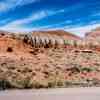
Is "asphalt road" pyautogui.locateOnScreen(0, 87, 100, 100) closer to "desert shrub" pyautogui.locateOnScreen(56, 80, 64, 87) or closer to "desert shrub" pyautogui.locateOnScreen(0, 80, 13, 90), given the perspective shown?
"desert shrub" pyautogui.locateOnScreen(0, 80, 13, 90)

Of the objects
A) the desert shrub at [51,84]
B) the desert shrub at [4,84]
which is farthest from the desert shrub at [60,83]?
the desert shrub at [4,84]

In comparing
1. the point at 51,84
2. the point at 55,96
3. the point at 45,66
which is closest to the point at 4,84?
the point at 51,84

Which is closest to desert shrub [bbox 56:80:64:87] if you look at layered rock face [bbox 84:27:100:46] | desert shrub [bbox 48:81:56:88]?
desert shrub [bbox 48:81:56:88]

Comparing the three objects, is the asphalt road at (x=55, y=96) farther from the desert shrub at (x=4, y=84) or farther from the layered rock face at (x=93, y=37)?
the layered rock face at (x=93, y=37)

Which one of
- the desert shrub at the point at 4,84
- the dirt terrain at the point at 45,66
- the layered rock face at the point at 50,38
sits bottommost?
the desert shrub at the point at 4,84

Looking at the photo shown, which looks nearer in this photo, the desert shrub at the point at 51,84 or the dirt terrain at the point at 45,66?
the desert shrub at the point at 51,84

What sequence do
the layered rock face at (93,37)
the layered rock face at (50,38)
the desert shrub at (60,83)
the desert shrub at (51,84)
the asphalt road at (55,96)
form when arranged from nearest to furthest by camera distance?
Result: the asphalt road at (55,96)
the desert shrub at (51,84)
the desert shrub at (60,83)
the layered rock face at (50,38)
the layered rock face at (93,37)

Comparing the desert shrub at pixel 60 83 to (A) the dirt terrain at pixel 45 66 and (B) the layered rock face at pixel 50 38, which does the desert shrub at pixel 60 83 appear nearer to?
(A) the dirt terrain at pixel 45 66

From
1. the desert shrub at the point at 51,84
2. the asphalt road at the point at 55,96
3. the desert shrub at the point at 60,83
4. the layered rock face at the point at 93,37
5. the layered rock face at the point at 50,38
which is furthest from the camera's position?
the layered rock face at the point at 93,37

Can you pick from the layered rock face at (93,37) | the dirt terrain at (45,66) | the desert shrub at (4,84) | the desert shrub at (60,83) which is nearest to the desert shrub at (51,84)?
the dirt terrain at (45,66)

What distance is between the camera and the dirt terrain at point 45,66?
939 cm

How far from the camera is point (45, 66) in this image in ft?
34.0

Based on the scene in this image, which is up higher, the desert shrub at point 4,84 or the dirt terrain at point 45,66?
the dirt terrain at point 45,66

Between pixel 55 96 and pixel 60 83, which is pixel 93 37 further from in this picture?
pixel 55 96
